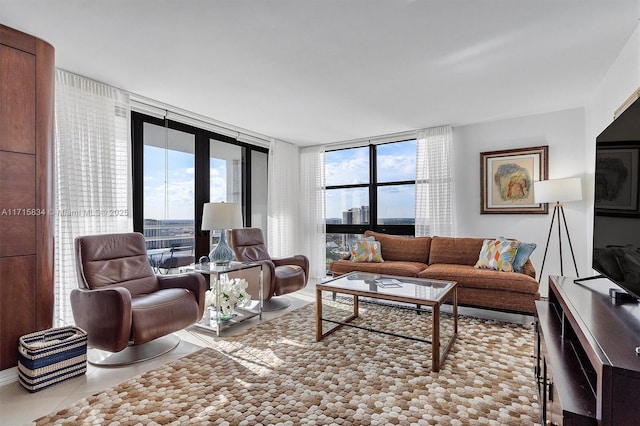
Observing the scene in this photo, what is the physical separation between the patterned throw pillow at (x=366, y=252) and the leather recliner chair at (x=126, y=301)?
2174 mm

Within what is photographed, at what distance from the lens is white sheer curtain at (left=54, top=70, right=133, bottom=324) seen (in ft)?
9.55

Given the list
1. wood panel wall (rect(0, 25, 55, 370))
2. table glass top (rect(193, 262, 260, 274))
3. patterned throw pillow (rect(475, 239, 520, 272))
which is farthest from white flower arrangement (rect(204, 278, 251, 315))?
patterned throw pillow (rect(475, 239, 520, 272))

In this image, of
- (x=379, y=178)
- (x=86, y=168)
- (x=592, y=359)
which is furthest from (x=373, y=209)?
(x=592, y=359)

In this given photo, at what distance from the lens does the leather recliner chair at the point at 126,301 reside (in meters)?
2.33

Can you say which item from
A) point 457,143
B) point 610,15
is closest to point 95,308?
point 610,15

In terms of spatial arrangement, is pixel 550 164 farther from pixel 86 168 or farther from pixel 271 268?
pixel 86 168

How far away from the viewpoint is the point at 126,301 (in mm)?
2309

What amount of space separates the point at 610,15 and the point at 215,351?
143 inches

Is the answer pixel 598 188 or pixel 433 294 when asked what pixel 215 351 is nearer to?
pixel 433 294

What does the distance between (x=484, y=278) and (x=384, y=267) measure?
3.65 ft

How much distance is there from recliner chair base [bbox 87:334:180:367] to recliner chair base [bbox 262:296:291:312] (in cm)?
116

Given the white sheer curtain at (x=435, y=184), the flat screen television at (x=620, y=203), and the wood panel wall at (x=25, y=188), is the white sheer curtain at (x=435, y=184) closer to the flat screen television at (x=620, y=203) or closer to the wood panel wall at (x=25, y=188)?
the flat screen television at (x=620, y=203)

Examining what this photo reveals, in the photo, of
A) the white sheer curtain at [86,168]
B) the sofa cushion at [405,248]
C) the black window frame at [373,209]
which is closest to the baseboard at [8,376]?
the white sheer curtain at [86,168]

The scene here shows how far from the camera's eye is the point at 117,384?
2174 mm
